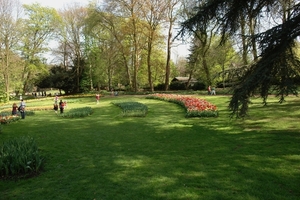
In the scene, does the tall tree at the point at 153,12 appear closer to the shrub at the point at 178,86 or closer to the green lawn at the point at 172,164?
the shrub at the point at 178,86

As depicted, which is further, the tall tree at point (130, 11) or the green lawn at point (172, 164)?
the tall tree at point (130, 11)

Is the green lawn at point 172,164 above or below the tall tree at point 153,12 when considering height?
below

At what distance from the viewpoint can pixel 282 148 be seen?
6.25m

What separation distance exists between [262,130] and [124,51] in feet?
106

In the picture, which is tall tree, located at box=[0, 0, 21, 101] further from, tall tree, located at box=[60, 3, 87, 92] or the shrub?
the shrub

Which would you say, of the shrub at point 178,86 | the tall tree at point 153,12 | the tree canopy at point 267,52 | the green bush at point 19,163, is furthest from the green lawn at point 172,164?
the shrub at point 178,86

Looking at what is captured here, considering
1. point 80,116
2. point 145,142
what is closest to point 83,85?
point 80,116

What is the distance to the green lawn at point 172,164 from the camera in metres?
4.23

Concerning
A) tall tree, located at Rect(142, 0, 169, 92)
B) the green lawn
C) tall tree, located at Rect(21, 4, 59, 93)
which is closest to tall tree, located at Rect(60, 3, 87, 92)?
tall tree, located at Rect(21, 4, 59, 93)

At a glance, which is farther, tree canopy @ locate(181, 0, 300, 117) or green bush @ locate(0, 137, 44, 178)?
green bush @ locate(0, 137, 44, 178)

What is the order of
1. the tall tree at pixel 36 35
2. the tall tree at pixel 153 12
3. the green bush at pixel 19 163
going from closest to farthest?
the green bush at pixel 19 163
the tall tree at pixel 153 12
the tall tree at pixel 36 35

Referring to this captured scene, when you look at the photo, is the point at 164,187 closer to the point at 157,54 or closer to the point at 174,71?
the point at 157,54

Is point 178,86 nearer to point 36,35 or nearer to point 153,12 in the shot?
point 153,12

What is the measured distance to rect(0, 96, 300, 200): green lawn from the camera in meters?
4.23
